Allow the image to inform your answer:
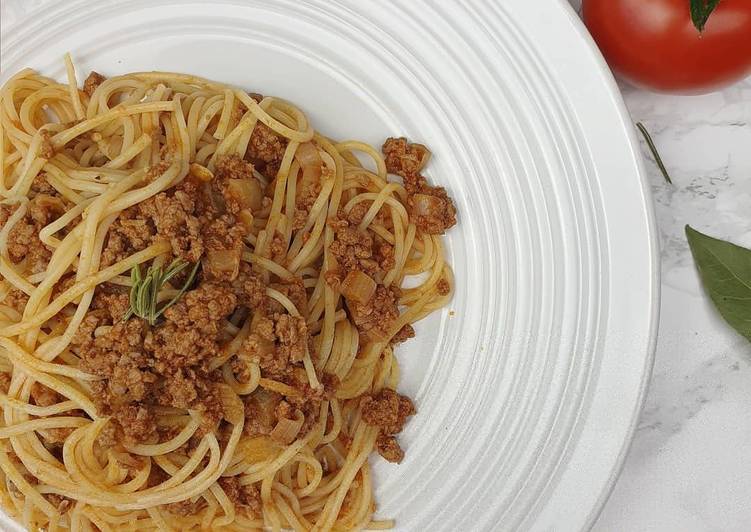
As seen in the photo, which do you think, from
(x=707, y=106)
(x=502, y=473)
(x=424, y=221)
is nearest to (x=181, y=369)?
(x=424, y=221)

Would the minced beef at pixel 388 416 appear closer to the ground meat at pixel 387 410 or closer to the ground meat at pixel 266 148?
the ground meat at pixel 387 410

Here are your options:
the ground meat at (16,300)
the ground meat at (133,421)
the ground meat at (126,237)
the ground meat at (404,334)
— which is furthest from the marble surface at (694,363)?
the ground meat at (16,300)

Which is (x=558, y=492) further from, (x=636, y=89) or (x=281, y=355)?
(x=636, y=89)

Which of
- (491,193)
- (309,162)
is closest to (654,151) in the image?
(491,193)

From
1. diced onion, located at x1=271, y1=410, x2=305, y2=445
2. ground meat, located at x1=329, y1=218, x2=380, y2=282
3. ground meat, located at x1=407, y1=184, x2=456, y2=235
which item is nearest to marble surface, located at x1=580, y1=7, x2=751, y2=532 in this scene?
ground meat, located at x1=407, y1=184, x2=456, y2=235

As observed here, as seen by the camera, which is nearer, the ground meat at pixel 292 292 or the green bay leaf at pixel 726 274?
the ground meat at pixel 292 292

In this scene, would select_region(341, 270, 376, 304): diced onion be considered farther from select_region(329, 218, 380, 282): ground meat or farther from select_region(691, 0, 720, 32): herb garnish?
select_region(691, 0, 720, 32): herb garnish
